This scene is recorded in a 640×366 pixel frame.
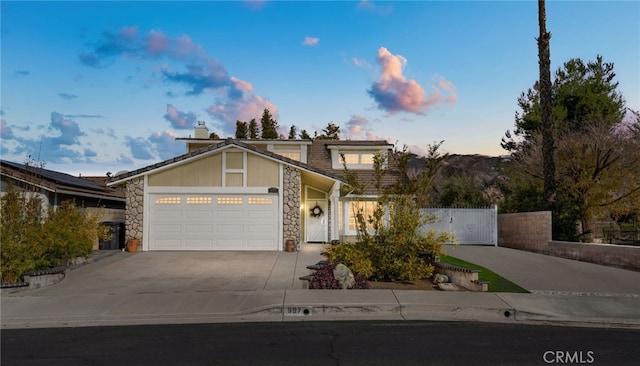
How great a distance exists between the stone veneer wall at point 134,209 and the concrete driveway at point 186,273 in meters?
1.03

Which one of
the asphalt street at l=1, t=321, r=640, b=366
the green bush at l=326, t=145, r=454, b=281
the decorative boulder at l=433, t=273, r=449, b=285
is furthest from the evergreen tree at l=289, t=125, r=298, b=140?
the asphalt street at l=1, t=321, r=640, b=366

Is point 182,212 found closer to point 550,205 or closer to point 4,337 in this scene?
point 4,337

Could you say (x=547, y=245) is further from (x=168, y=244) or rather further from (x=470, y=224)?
(x=168, y=244)

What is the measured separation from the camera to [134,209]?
17469mm

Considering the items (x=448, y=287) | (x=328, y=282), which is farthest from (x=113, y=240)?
(x=448, y=287)

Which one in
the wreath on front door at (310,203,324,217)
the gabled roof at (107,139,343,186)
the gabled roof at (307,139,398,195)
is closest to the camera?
the gabled roof at (107,139,343,186)

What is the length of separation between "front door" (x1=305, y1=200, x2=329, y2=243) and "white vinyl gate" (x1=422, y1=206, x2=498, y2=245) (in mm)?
5110

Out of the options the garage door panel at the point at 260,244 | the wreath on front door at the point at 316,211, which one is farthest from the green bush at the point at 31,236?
the wreath on front door at the point at 316,211

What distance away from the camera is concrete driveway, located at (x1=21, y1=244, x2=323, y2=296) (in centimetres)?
1033

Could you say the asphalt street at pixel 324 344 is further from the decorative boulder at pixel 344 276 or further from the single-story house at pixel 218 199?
the single-story house at pixel 218 199

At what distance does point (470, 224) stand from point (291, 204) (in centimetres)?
928

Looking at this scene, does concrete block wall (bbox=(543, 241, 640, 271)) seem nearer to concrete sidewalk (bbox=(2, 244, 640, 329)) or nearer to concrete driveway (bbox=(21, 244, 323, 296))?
concrete sidewalk (bbox=(2, 244, 640, 329))

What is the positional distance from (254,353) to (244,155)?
12754mm

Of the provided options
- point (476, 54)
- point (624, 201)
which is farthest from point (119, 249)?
point (624, 201)
